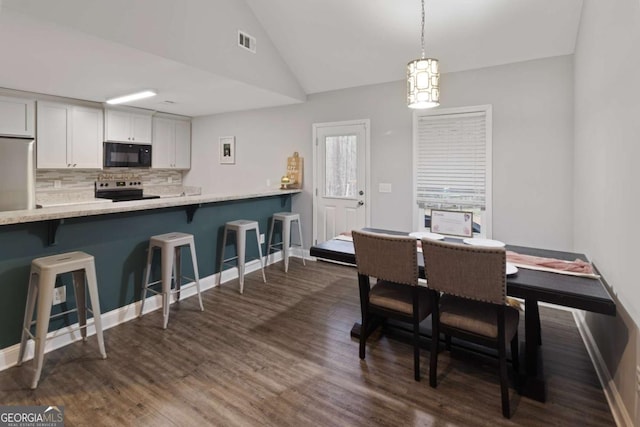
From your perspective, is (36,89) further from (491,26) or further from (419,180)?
(491,26)

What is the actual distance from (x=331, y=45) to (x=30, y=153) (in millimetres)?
4112

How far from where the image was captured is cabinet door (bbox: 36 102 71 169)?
4516mm

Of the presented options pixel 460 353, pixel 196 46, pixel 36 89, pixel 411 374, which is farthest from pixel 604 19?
pixel 36 89

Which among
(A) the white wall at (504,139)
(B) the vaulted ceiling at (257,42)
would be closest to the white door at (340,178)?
(A) the white wall at (504,139)

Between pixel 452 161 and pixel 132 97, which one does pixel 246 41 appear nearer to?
pixel 132 97

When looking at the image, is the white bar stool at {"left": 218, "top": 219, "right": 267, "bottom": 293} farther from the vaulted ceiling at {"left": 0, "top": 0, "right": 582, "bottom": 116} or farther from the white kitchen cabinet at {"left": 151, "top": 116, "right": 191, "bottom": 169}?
the white kitchen cabinet at {"left": 151, "top": 116, "right": 191, "bottom": 169}

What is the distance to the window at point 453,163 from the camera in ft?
12.4

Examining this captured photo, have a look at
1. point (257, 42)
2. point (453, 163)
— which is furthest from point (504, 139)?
point (257, 42)

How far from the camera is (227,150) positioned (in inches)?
233

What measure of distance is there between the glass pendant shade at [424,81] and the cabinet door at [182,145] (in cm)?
504

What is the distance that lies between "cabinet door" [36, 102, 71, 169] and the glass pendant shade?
4804 mm

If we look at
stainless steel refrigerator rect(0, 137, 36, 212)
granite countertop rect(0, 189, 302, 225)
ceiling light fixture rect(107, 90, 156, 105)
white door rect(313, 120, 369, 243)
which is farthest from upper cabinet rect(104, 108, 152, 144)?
white door rect(313, 120, 369, 243)

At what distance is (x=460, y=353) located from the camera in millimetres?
2502

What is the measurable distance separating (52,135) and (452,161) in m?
5.26
